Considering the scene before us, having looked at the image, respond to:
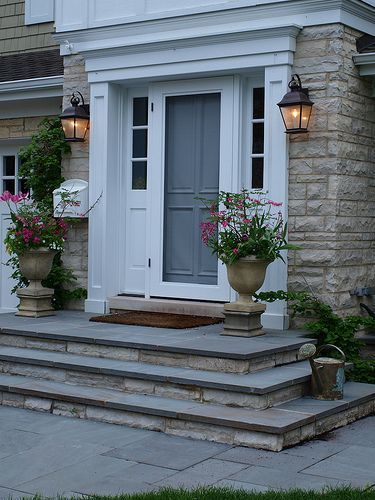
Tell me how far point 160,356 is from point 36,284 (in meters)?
2.26

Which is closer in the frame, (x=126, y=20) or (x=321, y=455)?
(x=321, y=455)

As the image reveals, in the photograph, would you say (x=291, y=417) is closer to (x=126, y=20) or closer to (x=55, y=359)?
(x=55, y=359)

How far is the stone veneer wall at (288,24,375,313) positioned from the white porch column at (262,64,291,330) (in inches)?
3.4

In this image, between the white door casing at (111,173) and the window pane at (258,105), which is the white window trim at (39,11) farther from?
the window pane at (258,105)

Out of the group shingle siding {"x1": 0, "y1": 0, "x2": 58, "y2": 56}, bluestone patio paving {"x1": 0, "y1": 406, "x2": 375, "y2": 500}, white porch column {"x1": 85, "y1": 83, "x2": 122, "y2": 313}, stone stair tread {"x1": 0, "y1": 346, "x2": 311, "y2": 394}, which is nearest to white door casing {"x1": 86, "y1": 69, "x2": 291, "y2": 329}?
white porch column {"x1": 85, "y1": 83, "x2": 122, "y2": 313}

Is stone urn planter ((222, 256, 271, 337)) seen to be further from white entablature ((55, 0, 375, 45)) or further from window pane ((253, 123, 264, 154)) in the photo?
white entablature ((55, 0, 375, 45))

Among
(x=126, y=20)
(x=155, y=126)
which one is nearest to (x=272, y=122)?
(x=155, y=126)

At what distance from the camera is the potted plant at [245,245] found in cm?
719

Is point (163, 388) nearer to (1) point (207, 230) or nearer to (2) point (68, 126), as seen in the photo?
(1) point (207, 230)

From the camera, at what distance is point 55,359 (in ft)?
23.5

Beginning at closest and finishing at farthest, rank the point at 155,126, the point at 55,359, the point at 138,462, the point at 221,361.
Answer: the point at 138,462 → the point at 221,361 → the point at 55,359 → the point at 155,126

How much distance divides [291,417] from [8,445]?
1948mm

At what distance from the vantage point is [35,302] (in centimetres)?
862

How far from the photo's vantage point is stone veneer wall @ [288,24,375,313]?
7586 millimetres
